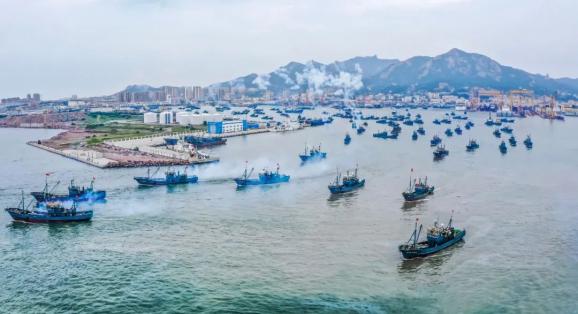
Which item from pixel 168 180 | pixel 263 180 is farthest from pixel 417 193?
pixel 168 180

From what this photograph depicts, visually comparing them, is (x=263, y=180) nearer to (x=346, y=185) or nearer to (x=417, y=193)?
(x=346, y=185)

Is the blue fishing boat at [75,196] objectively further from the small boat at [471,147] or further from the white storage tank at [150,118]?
the white storage tank at [150,118]

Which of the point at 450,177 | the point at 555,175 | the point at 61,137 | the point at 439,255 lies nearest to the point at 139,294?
the point at 439,255

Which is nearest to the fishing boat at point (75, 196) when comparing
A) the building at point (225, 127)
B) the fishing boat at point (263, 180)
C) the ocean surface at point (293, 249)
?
the ocean surface at point (293, 249)

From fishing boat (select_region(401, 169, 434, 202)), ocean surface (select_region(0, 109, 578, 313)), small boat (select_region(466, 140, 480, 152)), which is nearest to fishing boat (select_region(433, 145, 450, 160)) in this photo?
small boat (select_region(466, 140, 480, 152))

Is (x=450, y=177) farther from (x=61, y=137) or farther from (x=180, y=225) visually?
(x=61, y=137)

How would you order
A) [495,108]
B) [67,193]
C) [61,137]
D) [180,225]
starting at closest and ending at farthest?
[180,225] < [67,193] < [61,137] < [495,108]

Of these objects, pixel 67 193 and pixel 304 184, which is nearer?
pixel 67 193

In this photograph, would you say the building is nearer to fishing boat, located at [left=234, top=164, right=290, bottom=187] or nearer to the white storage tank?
the white storage tank
